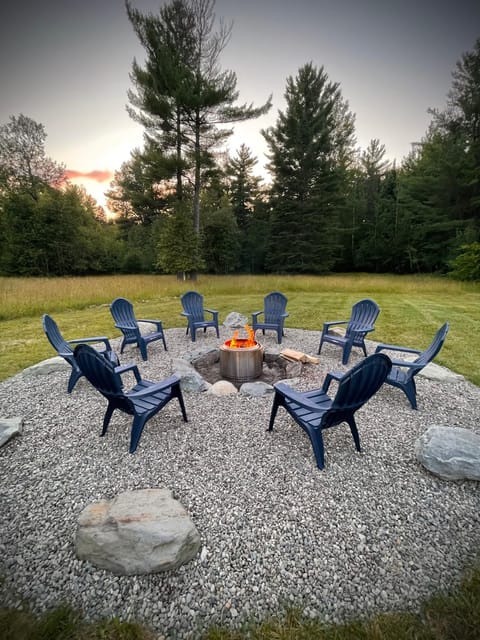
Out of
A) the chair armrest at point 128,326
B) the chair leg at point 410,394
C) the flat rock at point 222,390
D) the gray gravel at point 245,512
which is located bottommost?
the gray gravel at point 245,512

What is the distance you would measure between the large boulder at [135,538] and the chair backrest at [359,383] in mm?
1331

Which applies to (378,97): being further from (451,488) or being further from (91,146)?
(451,488)

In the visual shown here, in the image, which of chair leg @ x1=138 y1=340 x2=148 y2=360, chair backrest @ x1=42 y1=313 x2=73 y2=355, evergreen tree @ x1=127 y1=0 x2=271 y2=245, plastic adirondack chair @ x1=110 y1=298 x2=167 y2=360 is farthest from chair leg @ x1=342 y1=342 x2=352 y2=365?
evergreen tree @ x1=127 y1=0 x2=271 y2=245

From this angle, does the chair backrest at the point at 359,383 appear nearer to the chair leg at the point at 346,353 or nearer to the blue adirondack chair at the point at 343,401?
the blue adirondack chair at the point at 343,401

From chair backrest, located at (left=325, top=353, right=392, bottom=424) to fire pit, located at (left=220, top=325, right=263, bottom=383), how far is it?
1947 mm

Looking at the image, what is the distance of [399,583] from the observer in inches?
57.8

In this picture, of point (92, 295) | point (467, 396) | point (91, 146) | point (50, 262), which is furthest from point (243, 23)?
point (50, 262)

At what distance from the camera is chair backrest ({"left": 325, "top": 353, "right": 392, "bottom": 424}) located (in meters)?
2.10

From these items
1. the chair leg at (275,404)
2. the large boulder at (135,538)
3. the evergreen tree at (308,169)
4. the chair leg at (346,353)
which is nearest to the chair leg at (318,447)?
the chair leg at (275,404)

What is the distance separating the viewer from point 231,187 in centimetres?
2489

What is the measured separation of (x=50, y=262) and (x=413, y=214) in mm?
28390

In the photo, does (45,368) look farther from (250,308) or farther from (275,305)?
(250,308)

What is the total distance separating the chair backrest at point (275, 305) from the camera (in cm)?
581

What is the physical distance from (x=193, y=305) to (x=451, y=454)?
4.94 metres
